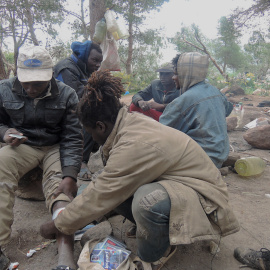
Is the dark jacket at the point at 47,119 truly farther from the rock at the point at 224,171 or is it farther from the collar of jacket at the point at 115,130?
the rock at the point at 224,171

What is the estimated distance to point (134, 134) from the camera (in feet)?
5.35

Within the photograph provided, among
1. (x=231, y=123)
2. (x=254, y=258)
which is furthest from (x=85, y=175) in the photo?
(x=231, y=123)

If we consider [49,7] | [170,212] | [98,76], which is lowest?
[170,212]

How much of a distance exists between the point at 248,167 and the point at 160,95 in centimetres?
184

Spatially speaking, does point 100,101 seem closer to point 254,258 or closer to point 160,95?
point 254,258

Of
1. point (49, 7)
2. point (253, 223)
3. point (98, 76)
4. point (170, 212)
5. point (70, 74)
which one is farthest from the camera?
point (49, 7)

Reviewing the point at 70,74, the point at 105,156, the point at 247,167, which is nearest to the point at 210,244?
the point at 105,156

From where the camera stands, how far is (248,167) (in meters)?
3.77

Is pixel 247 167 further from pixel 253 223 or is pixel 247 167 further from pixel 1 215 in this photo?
pixel 1 215

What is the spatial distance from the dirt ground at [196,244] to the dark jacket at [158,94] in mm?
1770

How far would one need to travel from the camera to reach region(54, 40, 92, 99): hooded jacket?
3736 millimetres

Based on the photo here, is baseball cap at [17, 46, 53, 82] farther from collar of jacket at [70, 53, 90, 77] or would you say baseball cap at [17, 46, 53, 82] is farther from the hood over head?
collar of jacket at [70, 53, 90, 77]

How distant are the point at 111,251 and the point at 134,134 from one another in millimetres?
835

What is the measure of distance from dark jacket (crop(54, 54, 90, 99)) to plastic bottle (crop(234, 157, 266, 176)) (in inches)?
95.6
